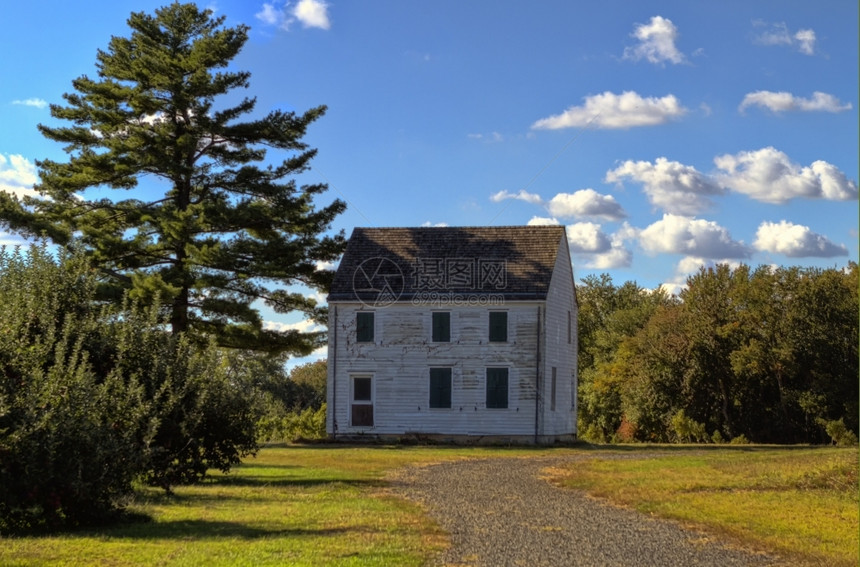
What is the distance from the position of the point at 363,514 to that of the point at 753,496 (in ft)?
23.0

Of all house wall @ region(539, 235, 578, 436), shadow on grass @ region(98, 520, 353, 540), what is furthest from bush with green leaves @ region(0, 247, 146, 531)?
house wall @ region(539, 235, 578, 436)

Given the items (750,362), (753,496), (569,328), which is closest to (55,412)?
(753,496)

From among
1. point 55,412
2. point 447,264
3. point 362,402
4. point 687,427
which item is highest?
point 447,264

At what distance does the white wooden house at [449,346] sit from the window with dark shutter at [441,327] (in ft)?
0.13

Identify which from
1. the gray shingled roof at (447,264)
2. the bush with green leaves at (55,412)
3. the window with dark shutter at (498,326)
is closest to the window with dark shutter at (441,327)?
the gray shingled roof at (447,264)

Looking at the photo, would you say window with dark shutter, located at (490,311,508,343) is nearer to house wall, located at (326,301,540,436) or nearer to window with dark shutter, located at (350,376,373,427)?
house wall, located at (326,301,540,436)

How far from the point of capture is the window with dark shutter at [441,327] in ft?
122

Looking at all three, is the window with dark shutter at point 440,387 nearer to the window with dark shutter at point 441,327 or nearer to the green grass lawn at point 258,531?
the window with dark shutter at point 441,327

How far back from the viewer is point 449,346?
3703cm

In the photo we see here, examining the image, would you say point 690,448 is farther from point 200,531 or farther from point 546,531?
point 200,531

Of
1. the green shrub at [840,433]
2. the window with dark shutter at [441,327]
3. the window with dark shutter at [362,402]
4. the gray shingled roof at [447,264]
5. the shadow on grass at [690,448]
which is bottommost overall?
the shadow on grass at [690,448]

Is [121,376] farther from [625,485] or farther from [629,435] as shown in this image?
[629,435]

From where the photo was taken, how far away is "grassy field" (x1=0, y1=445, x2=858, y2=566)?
1086 centimetres

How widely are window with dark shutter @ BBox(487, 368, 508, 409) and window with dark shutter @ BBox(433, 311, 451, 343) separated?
7.56 feet
